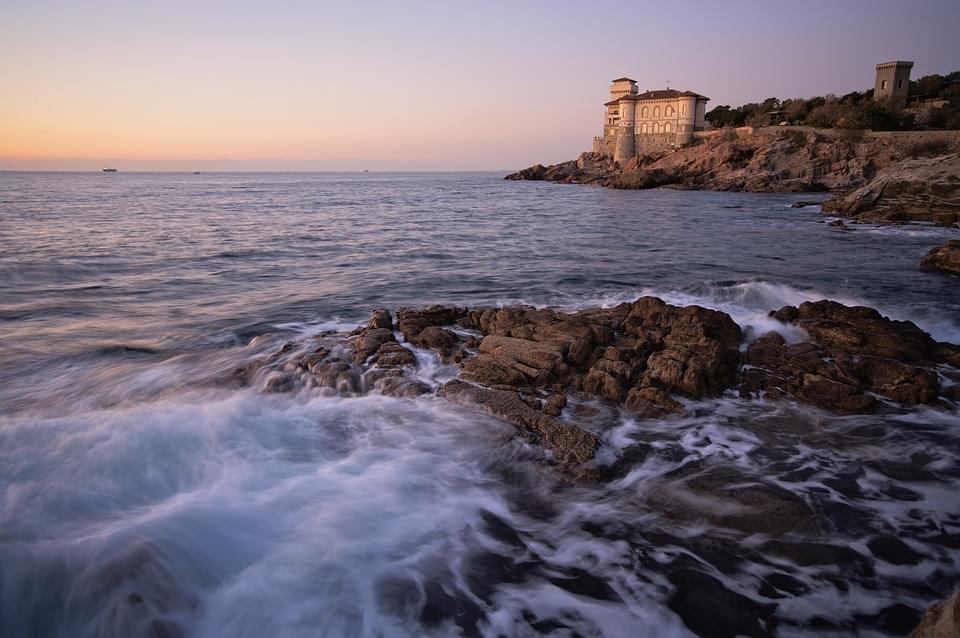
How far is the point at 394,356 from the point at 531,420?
2.56 metres

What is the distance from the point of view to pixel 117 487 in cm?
502

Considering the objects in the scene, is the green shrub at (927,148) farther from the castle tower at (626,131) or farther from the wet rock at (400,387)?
the wet rock at (400,387)

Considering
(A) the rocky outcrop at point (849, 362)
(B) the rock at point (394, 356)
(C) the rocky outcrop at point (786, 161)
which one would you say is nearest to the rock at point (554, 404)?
(B) the rock at point (394, 356)

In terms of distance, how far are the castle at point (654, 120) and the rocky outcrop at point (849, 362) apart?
208ft

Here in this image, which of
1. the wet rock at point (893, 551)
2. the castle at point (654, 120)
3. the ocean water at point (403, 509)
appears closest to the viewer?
the ocean water at point (403, 509)

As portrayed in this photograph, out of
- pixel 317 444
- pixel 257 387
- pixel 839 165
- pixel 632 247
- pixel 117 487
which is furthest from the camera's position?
pixel 839 165

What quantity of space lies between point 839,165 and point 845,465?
49.3 meters

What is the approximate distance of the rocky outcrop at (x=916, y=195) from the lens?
72.4ft

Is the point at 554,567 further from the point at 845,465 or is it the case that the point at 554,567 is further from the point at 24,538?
the point at 24,538

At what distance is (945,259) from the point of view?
13.4m

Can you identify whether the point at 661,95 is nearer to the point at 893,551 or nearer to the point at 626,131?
the point at 626,131

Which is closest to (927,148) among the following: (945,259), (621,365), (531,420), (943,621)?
(945,259)

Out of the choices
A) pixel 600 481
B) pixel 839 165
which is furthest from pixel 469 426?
pixel 839 165

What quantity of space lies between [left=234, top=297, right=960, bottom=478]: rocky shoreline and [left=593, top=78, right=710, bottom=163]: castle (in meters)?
63.7
